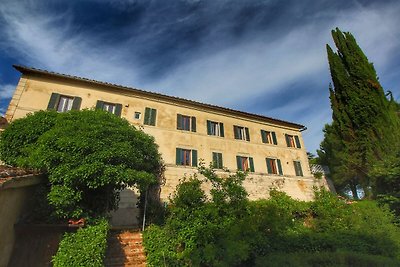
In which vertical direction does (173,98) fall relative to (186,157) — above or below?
above

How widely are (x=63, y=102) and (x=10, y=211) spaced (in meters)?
11.6

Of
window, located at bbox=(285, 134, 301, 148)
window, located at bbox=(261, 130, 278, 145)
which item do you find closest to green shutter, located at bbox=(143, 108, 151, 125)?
window, located at bbox=(261, 130, 278, 145)

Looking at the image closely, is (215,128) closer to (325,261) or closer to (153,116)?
(153,116)

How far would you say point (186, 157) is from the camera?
19.5 metres

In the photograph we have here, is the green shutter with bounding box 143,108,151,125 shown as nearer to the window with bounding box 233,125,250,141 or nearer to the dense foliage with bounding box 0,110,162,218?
the dense foliage with bounding box 0,110,162,218

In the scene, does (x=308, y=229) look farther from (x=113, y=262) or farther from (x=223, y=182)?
(x=113, y=262)

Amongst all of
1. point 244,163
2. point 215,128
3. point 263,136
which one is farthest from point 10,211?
point 263,136

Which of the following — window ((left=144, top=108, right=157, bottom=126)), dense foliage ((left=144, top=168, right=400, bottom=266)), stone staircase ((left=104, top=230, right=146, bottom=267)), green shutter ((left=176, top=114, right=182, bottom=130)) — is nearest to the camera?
stone staircase ((left=104, top=230, right=146, bottom=267))

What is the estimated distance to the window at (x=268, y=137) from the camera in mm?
23859

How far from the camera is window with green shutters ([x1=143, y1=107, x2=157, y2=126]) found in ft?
63.0

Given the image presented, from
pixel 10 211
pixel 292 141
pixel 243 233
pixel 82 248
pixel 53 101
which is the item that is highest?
pixel 53 101

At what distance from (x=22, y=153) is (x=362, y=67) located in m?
26.4

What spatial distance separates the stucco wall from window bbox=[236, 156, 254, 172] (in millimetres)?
16024

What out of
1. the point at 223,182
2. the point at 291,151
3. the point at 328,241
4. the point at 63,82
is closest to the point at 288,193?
the point at 291,151
